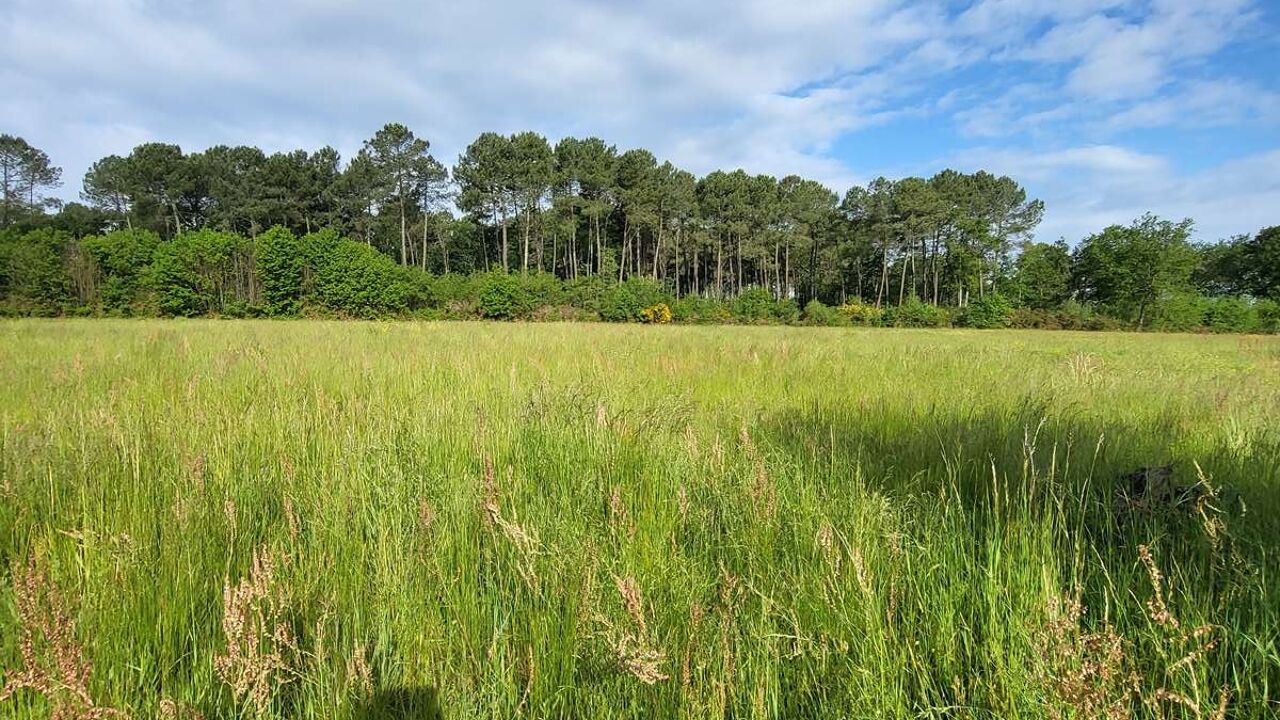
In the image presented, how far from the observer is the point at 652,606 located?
155cm

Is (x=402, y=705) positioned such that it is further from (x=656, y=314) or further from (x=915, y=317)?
(x=915, y=317)

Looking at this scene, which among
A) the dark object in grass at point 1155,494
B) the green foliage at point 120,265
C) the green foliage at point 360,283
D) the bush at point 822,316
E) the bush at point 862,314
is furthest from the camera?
the bush at point 822,316

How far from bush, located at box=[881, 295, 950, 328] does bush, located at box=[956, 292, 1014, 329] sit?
149 centimetres

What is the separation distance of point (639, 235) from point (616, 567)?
62.5 metres

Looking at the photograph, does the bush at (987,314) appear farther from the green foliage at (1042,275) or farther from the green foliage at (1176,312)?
the green foliage at (1042,275)

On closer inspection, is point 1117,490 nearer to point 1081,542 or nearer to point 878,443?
point 1081,542

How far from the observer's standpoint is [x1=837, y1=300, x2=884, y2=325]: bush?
45125 millimetres

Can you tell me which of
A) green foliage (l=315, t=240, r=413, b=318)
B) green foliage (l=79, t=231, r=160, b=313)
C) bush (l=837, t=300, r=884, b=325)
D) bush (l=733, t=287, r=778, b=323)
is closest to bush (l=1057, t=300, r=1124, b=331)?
bush (l=837, t=300, r=884, b=325)

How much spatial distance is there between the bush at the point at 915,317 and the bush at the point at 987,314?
1.49 m

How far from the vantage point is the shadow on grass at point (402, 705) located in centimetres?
126

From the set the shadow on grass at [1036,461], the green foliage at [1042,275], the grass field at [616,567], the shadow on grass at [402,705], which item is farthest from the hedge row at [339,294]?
the shadow on grass at [402,705]

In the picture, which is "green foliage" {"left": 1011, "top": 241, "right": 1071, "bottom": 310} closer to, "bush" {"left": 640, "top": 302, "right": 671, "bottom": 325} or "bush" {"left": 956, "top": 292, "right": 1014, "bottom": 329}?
"bush" {"left": 956, "top": 292, "right": 1014, "bottom": 329}

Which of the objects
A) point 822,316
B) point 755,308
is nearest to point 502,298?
point 755,308

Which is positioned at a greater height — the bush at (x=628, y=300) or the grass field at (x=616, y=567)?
the bush at (x=628, y=300)
